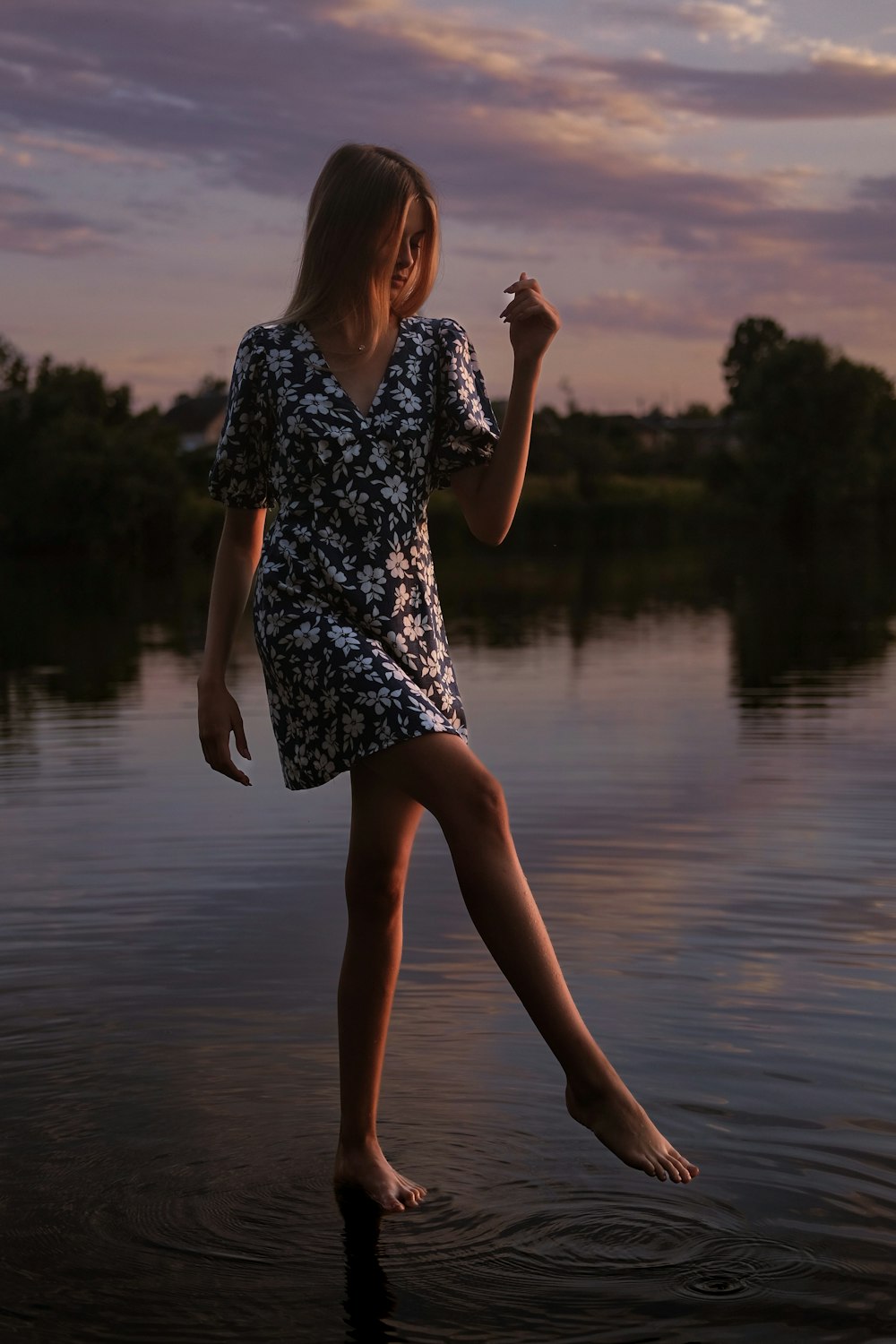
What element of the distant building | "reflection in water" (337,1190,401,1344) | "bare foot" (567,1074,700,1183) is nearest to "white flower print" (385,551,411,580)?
"bare foot" (567,1074,700,1183)

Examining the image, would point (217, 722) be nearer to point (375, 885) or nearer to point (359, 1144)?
point (375, 885)

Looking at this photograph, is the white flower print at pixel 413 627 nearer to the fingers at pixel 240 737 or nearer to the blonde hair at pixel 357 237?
the fingers at pixel 240 737

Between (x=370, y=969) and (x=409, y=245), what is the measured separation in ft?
4.63

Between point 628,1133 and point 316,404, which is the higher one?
point 316,404

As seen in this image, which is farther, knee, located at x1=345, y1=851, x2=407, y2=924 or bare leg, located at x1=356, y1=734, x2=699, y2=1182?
knee, located at x1=345, y1=851, x2=407, y2=924

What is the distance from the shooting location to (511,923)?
10.3 feet

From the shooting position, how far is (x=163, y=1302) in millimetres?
2824

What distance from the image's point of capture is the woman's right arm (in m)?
3.50

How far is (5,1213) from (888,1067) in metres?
1.99

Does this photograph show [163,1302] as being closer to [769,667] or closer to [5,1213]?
[5,1213]

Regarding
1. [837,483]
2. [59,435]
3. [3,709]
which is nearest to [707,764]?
[3,709]

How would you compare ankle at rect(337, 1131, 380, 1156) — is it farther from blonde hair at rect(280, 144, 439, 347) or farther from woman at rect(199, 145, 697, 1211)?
blonde hair at rect(280, 144, 439, 347)

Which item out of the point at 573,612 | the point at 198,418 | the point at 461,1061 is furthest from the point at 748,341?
the point at 461,1061

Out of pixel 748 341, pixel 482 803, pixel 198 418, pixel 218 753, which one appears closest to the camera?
pixel 482 803
